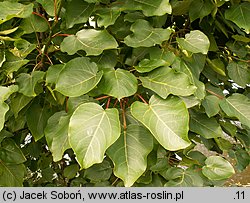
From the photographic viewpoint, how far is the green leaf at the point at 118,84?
826 mm

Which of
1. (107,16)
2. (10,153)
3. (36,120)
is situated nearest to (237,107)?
(107,16)

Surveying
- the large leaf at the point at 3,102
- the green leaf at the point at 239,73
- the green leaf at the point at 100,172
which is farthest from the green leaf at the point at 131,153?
the green leaf at the point at 239,73

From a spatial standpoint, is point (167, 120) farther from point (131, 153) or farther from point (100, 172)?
point (100, 172)

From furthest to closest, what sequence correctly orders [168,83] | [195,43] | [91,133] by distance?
[195,43], [168,83], [91,133]

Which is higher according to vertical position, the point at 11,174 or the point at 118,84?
the point at 118,84

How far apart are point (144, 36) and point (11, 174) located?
1.82 feet

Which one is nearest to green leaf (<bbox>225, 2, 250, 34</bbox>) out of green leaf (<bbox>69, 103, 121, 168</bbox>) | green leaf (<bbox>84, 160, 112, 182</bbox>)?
green leaf (<bbox>69, 103, 121, 168</bbox>)

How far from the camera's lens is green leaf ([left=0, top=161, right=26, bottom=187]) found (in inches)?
43.9

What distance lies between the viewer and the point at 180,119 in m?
0.79

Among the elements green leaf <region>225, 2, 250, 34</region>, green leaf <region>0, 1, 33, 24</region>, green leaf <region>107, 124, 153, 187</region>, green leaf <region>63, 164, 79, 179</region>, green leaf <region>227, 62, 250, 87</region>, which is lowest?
green leaf <region>63, 164, 79, 179</region>

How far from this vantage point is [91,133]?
75cm

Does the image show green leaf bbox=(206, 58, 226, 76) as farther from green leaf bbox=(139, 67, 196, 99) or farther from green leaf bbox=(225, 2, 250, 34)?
green leaf bbox=(139, 67, 196, 99)

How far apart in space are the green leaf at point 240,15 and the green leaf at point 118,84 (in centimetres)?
34

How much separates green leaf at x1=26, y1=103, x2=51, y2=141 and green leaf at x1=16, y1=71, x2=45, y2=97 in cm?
13
